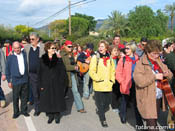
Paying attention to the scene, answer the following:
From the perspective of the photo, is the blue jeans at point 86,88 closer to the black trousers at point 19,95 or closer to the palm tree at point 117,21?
the black trousers at point 19,95

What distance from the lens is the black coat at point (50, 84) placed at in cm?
438

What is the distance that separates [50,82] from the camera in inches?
174

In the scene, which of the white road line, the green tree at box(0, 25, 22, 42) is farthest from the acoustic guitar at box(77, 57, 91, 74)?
the green tree at box(0, 25, 22, 42)

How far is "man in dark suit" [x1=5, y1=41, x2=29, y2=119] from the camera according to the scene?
471 centimetres

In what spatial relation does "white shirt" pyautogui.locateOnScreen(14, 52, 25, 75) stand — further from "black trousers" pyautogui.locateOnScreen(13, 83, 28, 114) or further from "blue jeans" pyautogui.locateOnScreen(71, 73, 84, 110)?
"blue jeans" pyautogui.locateOnScreen(71, 73, 84, 110)

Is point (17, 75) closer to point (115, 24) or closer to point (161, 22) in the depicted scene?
point (115, 24)

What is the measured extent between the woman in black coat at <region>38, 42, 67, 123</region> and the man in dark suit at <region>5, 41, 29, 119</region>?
66 centimetres

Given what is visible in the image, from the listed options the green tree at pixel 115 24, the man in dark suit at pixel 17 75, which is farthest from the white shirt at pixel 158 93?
the green tree at pixel 115 24

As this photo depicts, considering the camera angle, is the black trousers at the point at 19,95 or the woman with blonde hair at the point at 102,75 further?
the black trousers at the point at 19,95

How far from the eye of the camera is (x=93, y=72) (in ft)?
14.0

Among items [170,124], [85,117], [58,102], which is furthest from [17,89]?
[170,124]

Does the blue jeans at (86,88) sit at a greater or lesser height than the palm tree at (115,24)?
lesser

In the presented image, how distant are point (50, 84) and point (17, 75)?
3.09 feet

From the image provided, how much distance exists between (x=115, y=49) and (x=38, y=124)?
2836 mm
